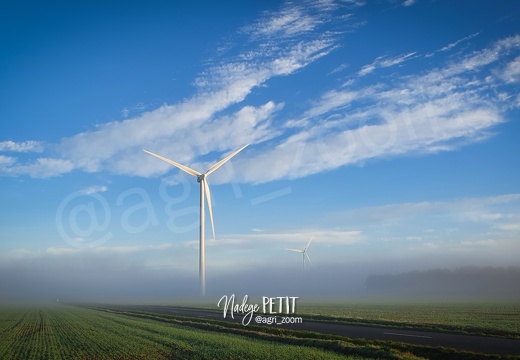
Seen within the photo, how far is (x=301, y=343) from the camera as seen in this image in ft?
108

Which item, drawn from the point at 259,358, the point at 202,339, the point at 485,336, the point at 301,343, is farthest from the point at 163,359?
the point at 485,336

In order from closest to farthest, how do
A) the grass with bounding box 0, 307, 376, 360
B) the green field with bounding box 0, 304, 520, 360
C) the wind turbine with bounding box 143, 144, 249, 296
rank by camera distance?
the green field with bounding box 0, 304, 520, 360 → the grass with bounding box 0, 307, 376, 360 → the wind turbine with bounding box 143, 144, 249, 296

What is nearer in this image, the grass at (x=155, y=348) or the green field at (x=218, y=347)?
the green field at (x=218, y=347)

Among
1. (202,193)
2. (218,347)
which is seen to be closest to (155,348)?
(218,347)

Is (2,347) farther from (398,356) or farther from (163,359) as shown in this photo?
(398,356)

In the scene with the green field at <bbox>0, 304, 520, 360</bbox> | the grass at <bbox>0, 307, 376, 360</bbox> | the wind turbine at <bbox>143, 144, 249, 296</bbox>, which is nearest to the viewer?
the green field at <bbox>0, 304, 520, 360</bbox>

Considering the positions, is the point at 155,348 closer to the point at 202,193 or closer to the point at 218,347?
the point at 218,347

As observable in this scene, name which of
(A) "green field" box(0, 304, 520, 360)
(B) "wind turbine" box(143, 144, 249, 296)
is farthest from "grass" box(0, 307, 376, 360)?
(B) "wind turbine" box(143, 144, 249, 296)

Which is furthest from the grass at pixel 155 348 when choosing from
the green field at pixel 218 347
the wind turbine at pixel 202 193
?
the wind turbine at pixel 202 193

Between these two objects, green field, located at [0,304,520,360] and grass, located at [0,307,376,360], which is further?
grass, located at [0,307,376,360]

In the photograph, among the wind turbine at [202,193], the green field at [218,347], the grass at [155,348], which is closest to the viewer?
the green field at [218,347]

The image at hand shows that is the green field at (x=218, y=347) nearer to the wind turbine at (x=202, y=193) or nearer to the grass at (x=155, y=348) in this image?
the grass at (x=155, y=348)

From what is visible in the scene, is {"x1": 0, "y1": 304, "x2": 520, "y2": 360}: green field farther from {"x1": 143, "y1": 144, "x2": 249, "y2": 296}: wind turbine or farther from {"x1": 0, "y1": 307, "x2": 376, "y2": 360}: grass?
{"x1": 143, "y1": 144, "x2": 249, "y2": 296}: wind turbine

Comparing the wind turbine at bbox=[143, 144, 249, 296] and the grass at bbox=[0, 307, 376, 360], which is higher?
the wind turbine at bbox=[143, 144, 249, 296]
